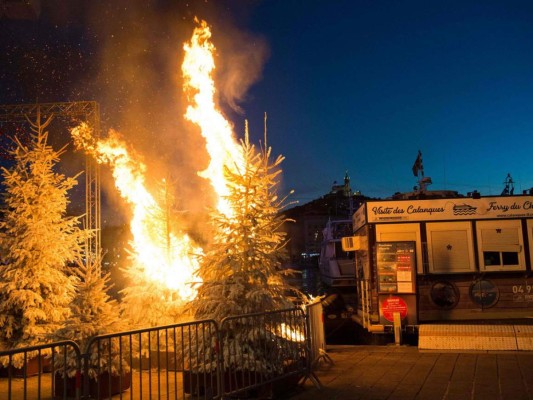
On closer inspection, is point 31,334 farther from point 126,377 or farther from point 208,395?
point 208,395

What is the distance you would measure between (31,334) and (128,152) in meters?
6.35

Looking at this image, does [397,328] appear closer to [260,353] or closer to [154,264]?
[260,353]

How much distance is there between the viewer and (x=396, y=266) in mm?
13289

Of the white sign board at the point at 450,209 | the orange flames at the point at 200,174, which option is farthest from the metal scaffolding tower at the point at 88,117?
the white sign board at the point at 450,209

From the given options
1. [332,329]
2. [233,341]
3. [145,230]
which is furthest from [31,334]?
[332,329]

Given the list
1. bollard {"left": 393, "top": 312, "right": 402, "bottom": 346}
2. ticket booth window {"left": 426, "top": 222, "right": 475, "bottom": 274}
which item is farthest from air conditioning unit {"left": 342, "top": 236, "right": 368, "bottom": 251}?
bollard {"left": 393, "top": 312, "right": 402, "bottom": 346}

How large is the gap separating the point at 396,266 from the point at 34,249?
849 centimetres

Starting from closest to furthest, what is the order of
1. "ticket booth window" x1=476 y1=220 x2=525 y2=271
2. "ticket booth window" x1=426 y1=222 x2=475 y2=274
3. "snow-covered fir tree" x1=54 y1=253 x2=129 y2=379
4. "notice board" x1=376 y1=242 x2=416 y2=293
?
"snow-covered fir tree" x1=54 y1=253 x2=129 y2=379 < "notice board" x1=376 y1=242 x2=416 y2=293 < "ticket booth window" x1=476 y1=220 x2=525 y2=271 < "ticket booth window" x1=426 y1=222 x2=475 y2=274

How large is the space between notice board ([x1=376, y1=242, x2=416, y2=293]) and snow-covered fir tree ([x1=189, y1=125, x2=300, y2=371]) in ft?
15.2

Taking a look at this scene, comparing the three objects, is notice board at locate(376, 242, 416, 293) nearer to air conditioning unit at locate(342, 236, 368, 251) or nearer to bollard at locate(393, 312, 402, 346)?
bollard at locate(393, 312, 402, 346)

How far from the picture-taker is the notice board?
520 inches

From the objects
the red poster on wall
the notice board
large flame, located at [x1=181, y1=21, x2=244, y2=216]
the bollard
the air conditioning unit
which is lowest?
the bollard

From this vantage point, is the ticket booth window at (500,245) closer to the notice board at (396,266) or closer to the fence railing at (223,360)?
the notice board at (396,266)

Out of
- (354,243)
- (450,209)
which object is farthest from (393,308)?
(354,243)
